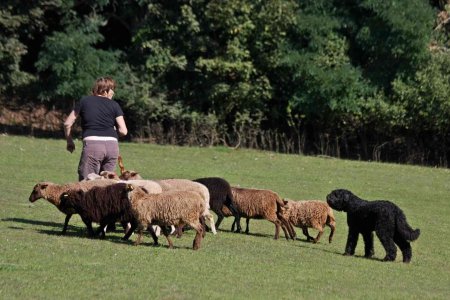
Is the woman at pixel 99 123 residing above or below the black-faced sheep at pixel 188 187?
above

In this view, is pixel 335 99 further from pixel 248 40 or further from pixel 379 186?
pixel 379 186

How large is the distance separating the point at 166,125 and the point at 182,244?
2591cm

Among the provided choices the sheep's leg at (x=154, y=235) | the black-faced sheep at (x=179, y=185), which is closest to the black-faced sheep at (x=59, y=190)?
the black-faced sheep at (x=179, y=185)

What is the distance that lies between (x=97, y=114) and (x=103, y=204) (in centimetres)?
167

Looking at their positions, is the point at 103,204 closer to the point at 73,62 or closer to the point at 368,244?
the point at 368,244

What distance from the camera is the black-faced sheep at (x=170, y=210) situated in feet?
46.4

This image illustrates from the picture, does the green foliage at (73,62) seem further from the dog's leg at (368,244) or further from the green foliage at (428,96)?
the dog's leg at (368,244)

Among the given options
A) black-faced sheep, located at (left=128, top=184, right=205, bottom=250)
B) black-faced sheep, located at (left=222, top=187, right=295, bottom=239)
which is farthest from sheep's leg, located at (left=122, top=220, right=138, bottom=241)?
black-faced sheep, located at (left=222, top=187, right=295, bottom=239)

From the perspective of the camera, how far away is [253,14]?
39.2 metres

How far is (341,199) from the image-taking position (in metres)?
15.6

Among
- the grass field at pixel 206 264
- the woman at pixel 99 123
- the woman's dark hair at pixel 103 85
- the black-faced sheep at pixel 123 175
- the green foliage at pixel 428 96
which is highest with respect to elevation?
the green foliage at pixel 428 96

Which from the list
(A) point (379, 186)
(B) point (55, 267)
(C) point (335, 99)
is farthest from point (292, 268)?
(C) point (335, 99)

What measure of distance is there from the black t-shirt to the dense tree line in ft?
73.1

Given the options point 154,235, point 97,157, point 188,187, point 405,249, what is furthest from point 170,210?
point 405,249
